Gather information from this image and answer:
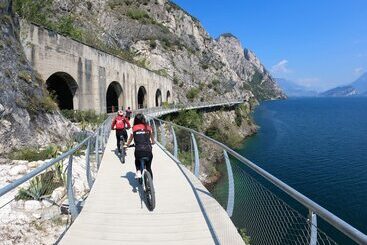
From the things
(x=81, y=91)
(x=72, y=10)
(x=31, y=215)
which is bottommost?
(x=31, y=215)

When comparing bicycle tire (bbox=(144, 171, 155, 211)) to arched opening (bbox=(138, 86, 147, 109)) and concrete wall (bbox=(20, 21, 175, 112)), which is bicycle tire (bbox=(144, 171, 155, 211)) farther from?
arched opening (bbox=(138, 86, 147, 109))

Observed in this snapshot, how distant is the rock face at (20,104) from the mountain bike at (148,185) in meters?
8.36

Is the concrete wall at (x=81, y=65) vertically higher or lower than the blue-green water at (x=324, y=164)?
higher

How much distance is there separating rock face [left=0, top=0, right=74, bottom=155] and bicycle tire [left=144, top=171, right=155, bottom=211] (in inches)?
343

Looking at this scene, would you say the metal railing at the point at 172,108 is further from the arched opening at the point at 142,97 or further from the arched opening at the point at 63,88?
the arched opening at the point at 63,88

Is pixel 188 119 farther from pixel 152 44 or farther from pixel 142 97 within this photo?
pixel 152 44

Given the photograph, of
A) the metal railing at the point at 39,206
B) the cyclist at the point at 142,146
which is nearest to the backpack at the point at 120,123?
the metal railing at the point at 39,206

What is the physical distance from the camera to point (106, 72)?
34438 mm

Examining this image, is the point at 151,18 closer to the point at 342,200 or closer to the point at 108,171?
the point at 342,200

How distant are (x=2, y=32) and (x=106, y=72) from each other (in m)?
17.1

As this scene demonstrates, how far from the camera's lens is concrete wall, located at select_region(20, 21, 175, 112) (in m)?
24.2

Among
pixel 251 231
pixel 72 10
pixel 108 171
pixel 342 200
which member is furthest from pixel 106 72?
pixel 72 10

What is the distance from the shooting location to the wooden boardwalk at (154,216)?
571 cm

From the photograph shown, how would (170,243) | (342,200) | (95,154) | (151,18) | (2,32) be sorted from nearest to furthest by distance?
(170,243) → (95,154) → (2,32) → (342,200) → (151,18)
